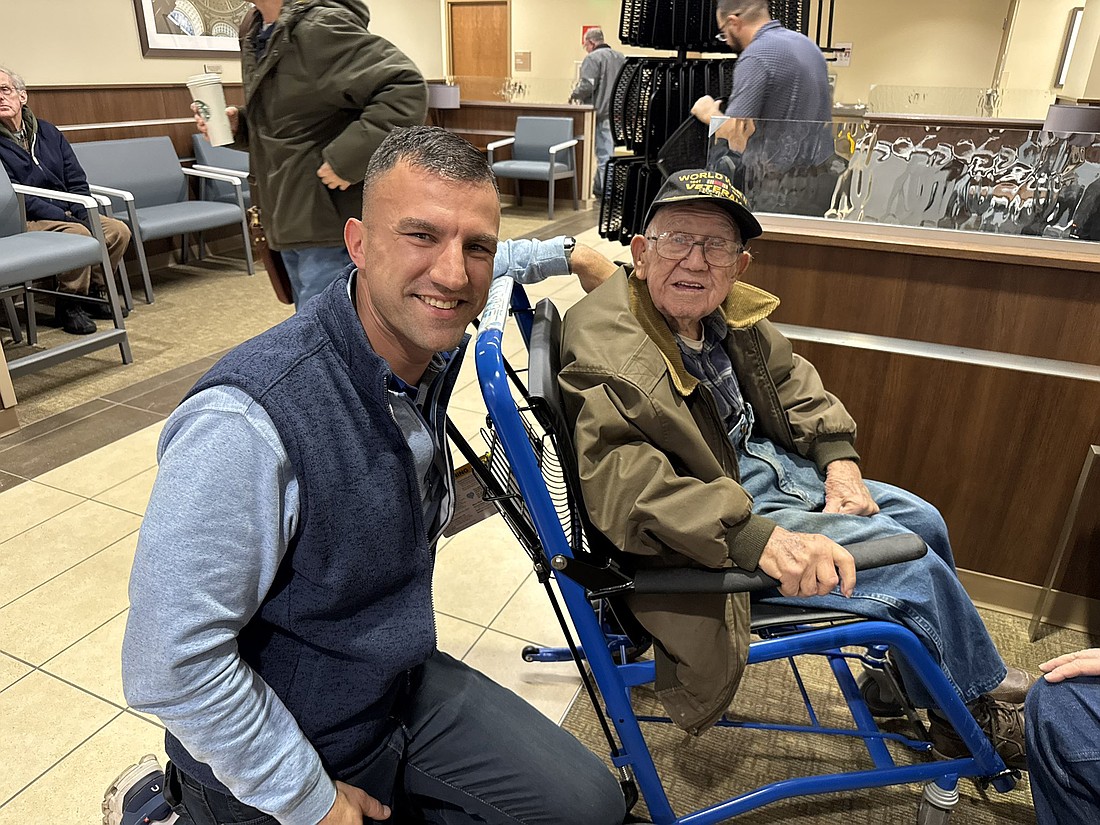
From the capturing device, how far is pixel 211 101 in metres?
2.12

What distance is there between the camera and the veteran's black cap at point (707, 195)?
4.34 ft

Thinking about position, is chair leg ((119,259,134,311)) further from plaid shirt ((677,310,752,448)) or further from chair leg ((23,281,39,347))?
plaid shirt ((677,310,752,448))

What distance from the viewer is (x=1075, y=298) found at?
1787 mm

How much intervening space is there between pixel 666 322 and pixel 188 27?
5.62 m

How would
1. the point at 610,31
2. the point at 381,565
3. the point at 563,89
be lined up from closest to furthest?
the point at 381,565
the point at 563,89
the point at 610,31

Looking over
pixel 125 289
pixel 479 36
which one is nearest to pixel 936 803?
pixel 125 289

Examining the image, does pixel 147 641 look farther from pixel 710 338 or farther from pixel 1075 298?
pixel 1075 298

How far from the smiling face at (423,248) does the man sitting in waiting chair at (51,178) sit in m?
3.57

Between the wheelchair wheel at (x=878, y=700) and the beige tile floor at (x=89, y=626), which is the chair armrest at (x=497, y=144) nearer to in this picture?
the beige tile floor at (x=89, y=626)

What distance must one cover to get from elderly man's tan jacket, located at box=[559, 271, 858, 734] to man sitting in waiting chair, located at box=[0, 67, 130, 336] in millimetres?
3516

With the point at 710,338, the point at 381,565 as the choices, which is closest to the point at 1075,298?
the point at 710,338

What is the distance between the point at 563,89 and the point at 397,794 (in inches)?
335

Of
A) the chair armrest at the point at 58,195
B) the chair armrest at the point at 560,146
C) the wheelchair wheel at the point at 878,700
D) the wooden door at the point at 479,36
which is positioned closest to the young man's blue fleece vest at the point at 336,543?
→ the wheelchair wheel at the point at 878,700

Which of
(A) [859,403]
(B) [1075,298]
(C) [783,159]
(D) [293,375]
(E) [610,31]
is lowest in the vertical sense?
(A) [859,403]
